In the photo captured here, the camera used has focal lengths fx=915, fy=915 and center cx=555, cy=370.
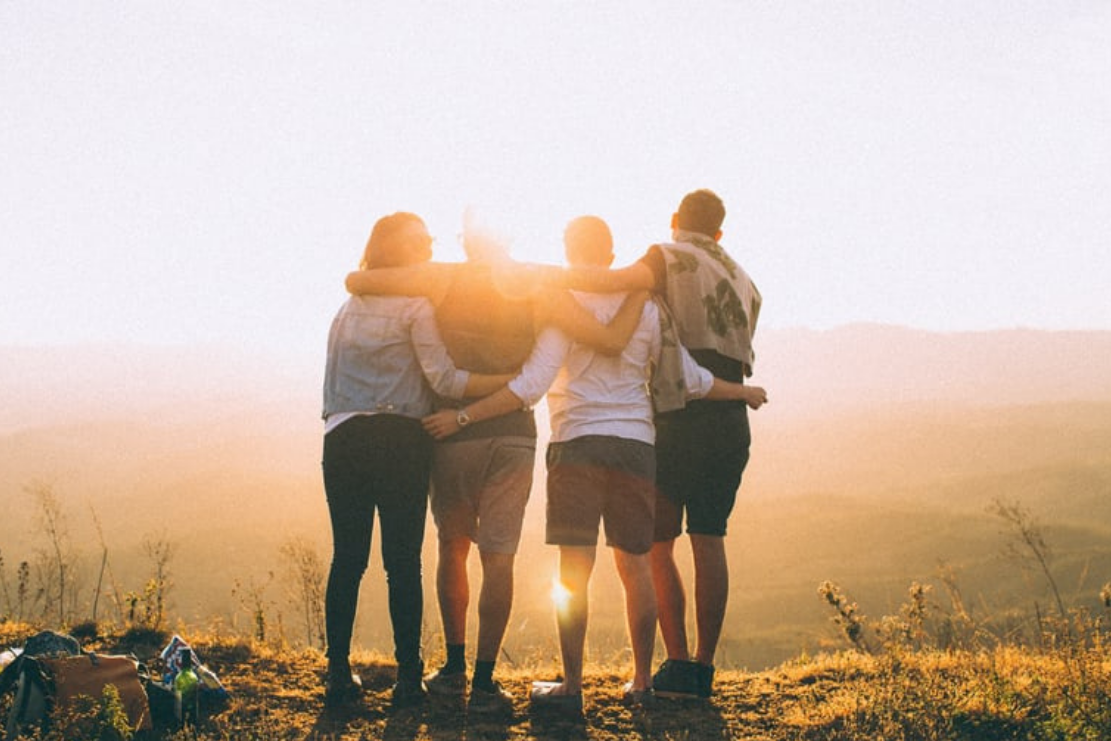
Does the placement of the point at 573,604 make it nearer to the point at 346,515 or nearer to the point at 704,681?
the point at 704,681

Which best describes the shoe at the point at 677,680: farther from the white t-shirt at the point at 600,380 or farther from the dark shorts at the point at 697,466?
the white t-shirt at the point at 600,380

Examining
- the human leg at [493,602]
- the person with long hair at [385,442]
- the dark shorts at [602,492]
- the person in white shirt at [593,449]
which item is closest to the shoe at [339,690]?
the person with long hair at [385,442]

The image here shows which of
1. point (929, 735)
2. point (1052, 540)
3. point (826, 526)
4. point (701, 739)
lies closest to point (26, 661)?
point (701, 739)

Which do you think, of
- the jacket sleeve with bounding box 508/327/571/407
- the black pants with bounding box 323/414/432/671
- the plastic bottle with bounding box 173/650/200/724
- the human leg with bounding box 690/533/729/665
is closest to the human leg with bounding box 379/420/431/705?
the black pants with bounding box 323/414/432/671

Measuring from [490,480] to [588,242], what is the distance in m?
1.31

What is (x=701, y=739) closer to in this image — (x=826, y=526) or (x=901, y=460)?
(x=826, y=526)

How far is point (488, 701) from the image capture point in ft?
15.0

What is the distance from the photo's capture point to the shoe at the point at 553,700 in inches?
179

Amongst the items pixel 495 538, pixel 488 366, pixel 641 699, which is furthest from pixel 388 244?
pixel 641 699

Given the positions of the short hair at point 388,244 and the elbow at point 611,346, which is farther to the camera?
the short hair at point 388,244

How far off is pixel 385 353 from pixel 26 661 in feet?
6.87

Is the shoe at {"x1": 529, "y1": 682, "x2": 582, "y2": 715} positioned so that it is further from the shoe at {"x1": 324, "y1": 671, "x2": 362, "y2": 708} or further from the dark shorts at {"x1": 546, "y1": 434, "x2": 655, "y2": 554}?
the shoe at {"x1": 324, "y1": 671, "x2": 362, "y2": 708}

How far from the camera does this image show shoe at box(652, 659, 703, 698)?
4.86m

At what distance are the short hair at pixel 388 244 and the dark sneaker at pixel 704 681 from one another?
2686 mm
